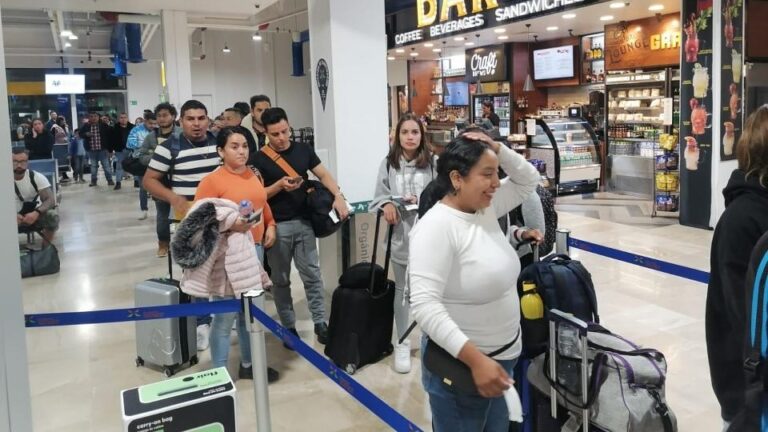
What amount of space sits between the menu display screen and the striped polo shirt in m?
11.3

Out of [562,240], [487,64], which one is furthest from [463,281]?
[487,64]

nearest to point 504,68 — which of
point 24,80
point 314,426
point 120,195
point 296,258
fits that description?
point 120,195

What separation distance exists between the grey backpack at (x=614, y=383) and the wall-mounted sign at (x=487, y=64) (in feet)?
44.6

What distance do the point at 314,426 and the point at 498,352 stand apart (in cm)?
160

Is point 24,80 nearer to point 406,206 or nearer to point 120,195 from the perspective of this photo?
point 120,195

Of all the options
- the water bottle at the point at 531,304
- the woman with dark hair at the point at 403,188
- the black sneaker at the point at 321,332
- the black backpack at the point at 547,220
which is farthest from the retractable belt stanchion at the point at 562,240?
the black sneaker at the point at 321,332

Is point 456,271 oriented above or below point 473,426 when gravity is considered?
above

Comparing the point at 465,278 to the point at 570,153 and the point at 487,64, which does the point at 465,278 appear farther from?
the point at 487,64

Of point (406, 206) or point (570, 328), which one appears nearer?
point (570, 328)

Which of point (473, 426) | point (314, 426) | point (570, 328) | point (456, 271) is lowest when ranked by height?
point (314, 426)

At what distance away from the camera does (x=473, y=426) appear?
6.91 ft

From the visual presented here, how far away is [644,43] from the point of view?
11312mm

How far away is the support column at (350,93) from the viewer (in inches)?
213

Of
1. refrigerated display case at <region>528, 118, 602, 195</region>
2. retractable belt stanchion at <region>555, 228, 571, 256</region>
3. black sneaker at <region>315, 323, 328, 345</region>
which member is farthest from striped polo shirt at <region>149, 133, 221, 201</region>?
refrigerated display case at <region>528, 118, 602, 195</region>
